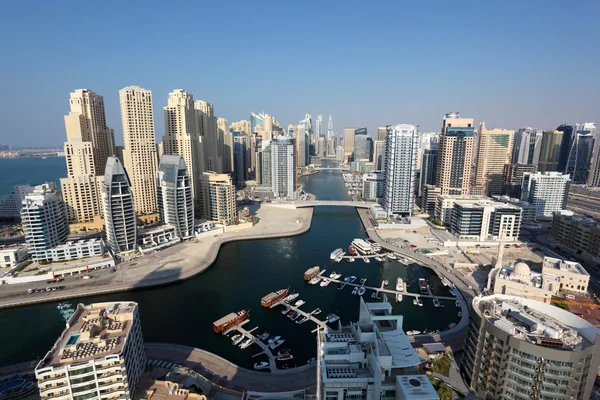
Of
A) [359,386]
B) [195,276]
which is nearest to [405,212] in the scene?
[195,276]

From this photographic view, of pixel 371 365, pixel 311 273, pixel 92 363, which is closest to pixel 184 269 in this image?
pixel 311 273

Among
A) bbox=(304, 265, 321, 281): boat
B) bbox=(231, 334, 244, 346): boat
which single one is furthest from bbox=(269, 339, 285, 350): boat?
bbox=(304, 265, 321, 281): boat

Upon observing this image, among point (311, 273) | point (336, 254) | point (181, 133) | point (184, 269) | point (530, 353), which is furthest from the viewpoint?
point (181, 133)

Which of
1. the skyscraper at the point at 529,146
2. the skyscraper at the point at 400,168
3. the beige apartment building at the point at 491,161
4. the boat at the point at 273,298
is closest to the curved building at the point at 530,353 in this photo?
the boat at the point at 273,298

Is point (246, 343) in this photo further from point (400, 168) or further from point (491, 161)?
point (491, 161)

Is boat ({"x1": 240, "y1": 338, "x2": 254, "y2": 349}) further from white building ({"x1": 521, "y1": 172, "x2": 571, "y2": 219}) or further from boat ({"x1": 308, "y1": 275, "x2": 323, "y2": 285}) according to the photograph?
white building ({"x1": 521, "y1": 172, "x2": 571, "y2": 219})

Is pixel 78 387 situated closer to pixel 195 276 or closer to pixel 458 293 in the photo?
pixel 195 276
